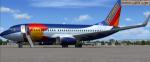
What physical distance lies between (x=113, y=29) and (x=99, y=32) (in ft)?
6.88

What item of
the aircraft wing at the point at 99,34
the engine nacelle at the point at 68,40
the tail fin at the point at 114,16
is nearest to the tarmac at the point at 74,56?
the engine nacelle at the point at 68,40

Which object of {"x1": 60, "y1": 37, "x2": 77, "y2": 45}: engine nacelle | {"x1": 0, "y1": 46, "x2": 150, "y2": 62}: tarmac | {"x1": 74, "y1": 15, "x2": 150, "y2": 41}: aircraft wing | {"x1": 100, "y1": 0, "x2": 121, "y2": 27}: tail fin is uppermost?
{"x1": 100, "y1": 0, "x2": 121, "y2": 27}: tail fin

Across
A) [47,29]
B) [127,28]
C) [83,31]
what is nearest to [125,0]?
[127,28]

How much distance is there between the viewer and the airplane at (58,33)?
141 feet

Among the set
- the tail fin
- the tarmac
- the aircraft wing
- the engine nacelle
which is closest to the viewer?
the tarmac

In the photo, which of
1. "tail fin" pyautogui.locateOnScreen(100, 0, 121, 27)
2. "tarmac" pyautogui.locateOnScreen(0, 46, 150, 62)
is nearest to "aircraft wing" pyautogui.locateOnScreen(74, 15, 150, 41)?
"tail fin" pyautogui.locateOnScreen(100, 0, 121, 27)

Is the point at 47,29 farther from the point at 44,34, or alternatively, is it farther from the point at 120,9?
the point at 120,9

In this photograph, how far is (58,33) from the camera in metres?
44.7

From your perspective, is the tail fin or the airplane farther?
the tail fin

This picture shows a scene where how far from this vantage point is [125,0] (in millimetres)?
42750

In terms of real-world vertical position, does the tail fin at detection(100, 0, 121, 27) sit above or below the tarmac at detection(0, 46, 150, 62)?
above

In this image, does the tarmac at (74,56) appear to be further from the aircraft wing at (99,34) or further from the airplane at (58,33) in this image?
the aircraft wing at (99,34)

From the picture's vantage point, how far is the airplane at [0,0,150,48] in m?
43.1

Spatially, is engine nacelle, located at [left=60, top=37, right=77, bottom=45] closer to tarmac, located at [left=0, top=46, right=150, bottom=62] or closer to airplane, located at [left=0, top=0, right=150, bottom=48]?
airplane, located at [left=0, top=0, right=150, bottom=48]
